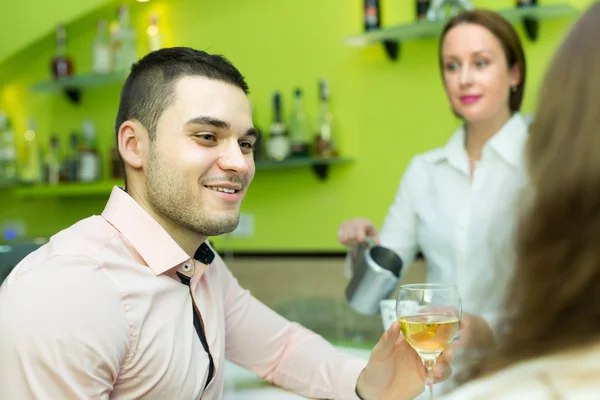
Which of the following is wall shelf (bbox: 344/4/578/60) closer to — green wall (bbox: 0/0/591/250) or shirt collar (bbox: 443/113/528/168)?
green wall (bbox: 0/0/591/250)

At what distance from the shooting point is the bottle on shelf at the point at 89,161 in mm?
3818

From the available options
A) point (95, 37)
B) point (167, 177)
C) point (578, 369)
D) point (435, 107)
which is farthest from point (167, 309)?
point (95, 37)

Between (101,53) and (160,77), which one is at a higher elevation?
(101,53)

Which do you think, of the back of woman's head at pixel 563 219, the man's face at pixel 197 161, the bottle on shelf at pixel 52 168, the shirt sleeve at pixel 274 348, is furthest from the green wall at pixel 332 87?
the back of woman's head at pixel 563 219

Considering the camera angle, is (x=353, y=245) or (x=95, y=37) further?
(x=95, y=37)

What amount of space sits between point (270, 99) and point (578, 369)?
296 cm

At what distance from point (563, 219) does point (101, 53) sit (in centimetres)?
347

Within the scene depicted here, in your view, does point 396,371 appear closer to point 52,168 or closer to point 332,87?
point 332,87

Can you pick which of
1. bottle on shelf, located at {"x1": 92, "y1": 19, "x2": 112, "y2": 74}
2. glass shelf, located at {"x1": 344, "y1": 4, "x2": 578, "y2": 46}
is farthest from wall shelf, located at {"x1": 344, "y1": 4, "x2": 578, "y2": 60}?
bottle on shelf, located at {"x1": 92, "y1": 19, "x2": 112, "y2": 74}

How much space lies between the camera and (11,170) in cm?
394

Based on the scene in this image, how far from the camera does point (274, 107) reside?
10.7ft

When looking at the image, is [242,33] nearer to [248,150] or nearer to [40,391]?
[248,150]

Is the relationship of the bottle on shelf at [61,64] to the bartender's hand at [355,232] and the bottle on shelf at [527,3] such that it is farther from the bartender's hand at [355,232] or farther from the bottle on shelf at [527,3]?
the bartender's hand at [355,232]

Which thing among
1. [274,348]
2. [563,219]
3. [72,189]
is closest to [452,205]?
[274,348]
